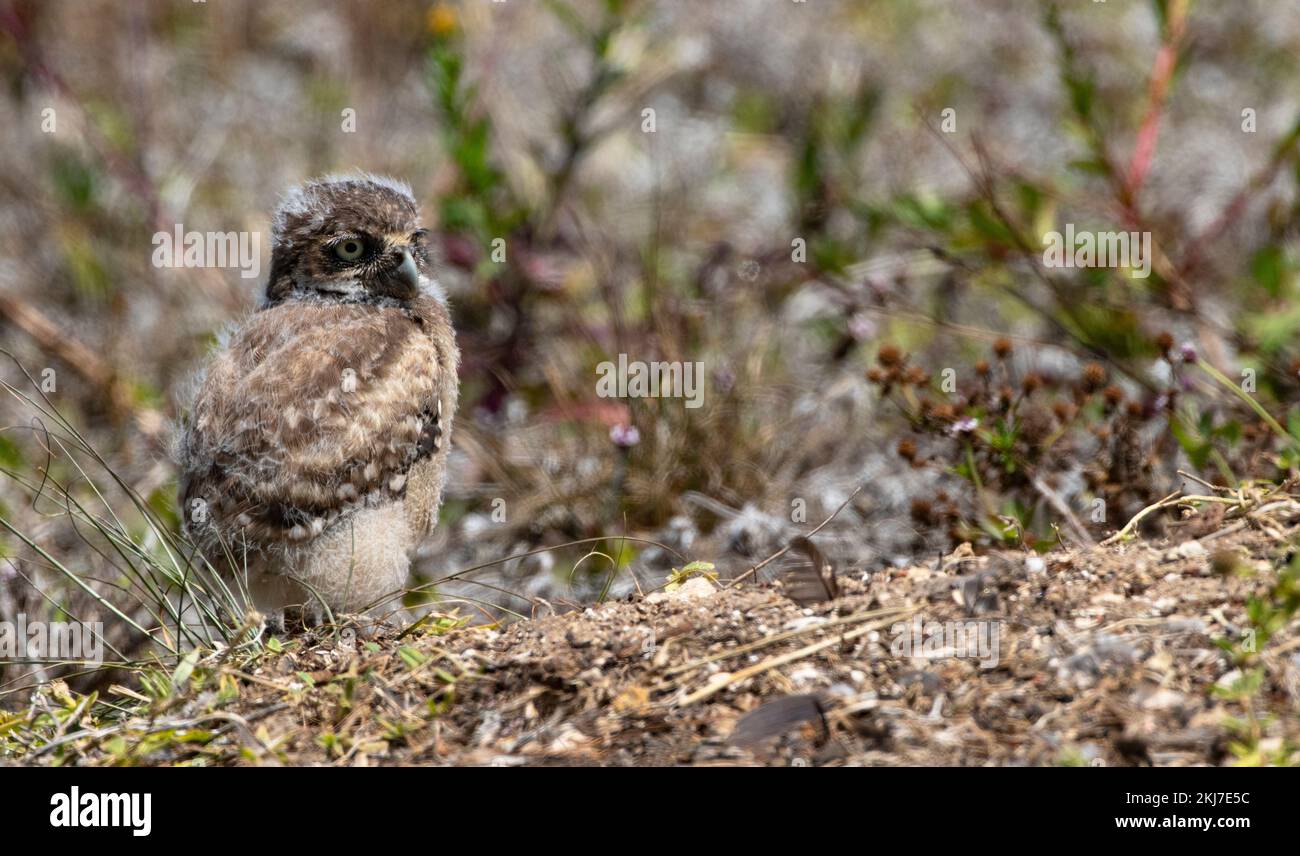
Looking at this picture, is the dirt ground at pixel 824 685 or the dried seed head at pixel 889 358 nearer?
the dirt ground at pixel 824 685

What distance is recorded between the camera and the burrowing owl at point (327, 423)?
477cm

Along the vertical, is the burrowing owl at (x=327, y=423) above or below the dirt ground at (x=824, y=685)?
above

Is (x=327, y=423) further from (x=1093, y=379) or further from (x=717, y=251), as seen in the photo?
(x=717, y=251)

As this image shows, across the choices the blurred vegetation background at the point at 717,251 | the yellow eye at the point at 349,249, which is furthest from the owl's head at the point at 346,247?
the blurred vegetation background at the point at 717,251

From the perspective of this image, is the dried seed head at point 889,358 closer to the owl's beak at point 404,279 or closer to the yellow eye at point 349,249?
the owl's beak at point 404,279

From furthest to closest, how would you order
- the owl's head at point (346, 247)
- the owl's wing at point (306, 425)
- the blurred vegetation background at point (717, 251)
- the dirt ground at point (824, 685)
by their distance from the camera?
the blurred vegetation background at point (717, 251), the owl's head at point (346, 247), the owl's wing at point (306, 425), the dirt ground at point (824, 685)

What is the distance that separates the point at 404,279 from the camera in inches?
213

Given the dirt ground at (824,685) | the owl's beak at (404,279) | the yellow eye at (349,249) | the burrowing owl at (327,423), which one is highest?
the yellow eye at (349,249)

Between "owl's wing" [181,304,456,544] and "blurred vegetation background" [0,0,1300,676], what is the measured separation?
573 mm

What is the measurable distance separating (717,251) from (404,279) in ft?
10.0

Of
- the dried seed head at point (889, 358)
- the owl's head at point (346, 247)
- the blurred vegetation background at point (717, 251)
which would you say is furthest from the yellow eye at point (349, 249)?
the dried seed head at point (889, 358)

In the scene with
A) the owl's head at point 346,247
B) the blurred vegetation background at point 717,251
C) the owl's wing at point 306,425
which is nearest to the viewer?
the owl's wing at point 306,425

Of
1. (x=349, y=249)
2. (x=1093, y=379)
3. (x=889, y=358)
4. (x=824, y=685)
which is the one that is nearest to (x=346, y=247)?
(x=349, y=249)

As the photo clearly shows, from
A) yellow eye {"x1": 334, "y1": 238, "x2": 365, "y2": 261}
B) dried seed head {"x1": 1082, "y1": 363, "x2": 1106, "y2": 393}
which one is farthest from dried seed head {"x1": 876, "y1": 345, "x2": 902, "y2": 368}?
yellow eye {"x1": 334, "y1": 238, "x2": 365, "y2": 261}
